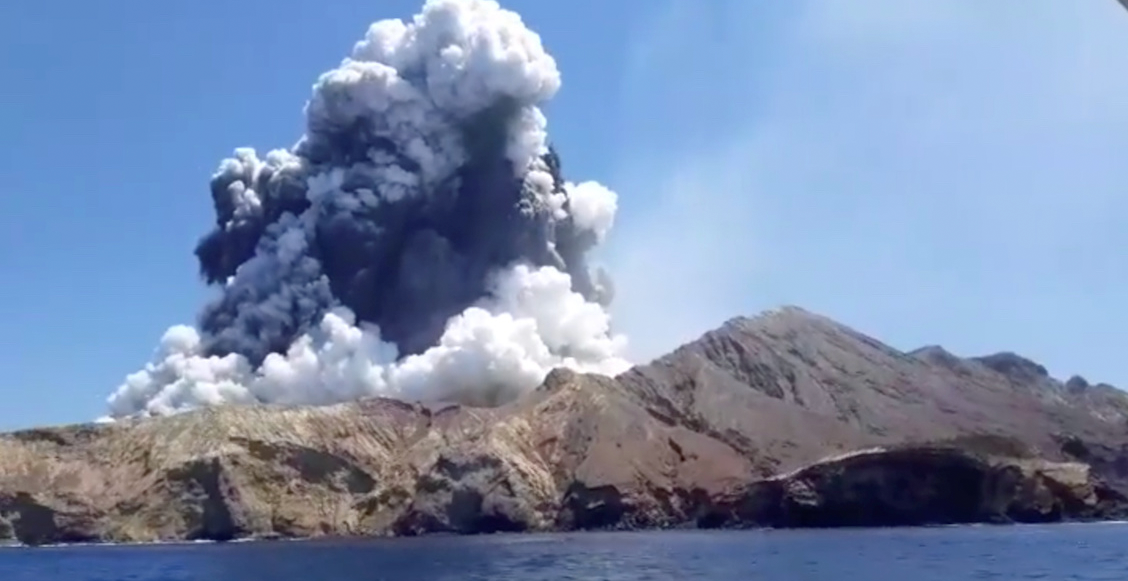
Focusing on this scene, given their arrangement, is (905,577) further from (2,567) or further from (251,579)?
(2,567)

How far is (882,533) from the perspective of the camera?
196 meters

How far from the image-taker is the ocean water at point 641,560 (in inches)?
3962

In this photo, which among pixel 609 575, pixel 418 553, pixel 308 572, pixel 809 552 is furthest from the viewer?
pixel 418 553

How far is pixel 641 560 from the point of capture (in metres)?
124

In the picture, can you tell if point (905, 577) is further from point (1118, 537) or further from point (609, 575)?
point (1118, 537)

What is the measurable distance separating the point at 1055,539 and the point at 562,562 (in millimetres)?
64425

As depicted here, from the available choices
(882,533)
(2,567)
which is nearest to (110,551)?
(2,567)

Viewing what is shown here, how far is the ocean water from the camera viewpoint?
100625mm

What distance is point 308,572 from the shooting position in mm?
120625

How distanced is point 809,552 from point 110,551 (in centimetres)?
9817

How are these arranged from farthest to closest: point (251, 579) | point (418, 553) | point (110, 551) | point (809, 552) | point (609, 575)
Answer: point (110, 551)
point (418, 553)
point (809, 552)
point (251, 579)
point (609, 575)

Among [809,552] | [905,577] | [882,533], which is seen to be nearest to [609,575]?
[905,577]

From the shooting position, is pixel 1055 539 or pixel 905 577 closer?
pixel 905 577

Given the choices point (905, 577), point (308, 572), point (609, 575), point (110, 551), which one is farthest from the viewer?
point (110, 551)
